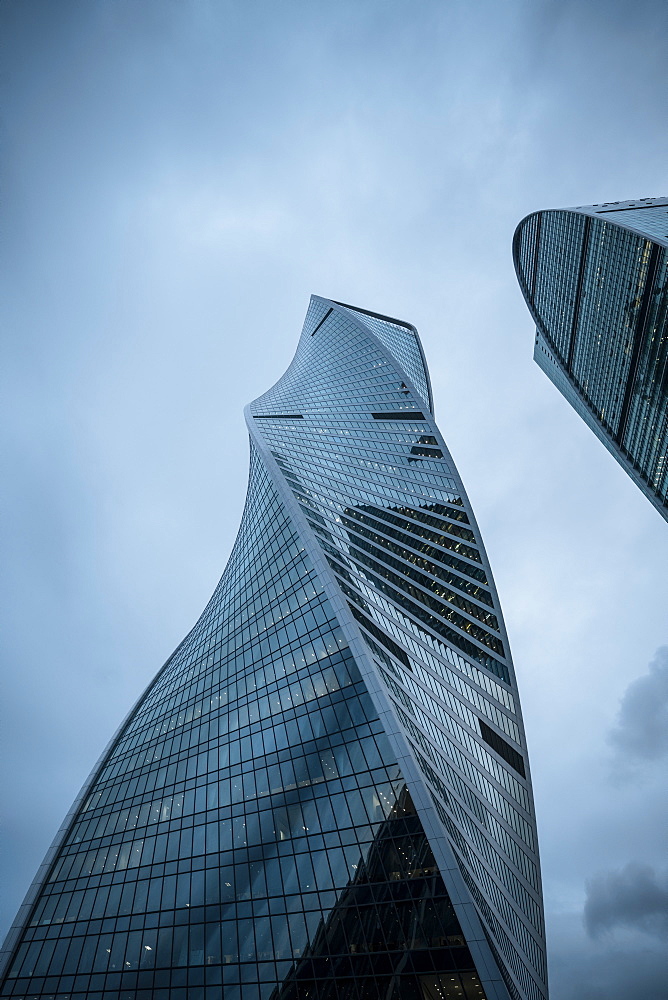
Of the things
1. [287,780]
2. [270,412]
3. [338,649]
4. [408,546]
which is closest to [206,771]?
[287,780]

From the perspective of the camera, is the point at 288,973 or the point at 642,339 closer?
the point at 288,973

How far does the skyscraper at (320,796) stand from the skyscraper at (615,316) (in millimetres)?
55535

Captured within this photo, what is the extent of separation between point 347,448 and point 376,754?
51258 mm

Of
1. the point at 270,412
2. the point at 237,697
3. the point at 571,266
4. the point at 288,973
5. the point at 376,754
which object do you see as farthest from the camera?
the point at 571,266

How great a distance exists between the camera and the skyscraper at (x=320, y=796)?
28297 millimetres

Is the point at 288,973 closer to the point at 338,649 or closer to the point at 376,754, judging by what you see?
the point at 376,754

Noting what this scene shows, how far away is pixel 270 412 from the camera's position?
96.3 m

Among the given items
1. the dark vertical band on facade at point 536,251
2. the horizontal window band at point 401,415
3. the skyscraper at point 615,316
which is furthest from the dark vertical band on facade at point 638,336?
the dark vertical band on facade at point 536,251

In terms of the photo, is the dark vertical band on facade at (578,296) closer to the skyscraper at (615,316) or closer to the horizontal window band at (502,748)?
the skyscraper at (615,316)

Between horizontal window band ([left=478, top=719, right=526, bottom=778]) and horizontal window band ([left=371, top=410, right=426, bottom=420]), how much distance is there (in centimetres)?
4971

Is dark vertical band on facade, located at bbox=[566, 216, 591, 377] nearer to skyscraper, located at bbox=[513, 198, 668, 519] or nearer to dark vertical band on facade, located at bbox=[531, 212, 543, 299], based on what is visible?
skyscraper, located at bbox=[513, 198, 668, 519]

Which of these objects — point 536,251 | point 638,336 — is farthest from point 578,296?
point 638,336

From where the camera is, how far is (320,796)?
1342 inches

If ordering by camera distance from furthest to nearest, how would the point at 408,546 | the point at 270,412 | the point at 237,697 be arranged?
the point at 270,412
the point at 408,546
the point at 237,697
